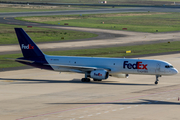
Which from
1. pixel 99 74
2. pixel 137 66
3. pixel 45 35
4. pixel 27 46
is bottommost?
pixel 99 74

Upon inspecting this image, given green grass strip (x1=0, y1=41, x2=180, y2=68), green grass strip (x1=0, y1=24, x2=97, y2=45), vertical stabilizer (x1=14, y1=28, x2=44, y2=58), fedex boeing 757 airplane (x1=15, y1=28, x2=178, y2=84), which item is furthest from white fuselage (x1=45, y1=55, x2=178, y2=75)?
green grass strip (x1=0, y1=24, x2=97, y2=45)

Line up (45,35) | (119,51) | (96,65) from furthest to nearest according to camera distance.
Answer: (45,35)
(119,51)
(96,65)

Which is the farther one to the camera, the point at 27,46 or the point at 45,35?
the point at 45,35

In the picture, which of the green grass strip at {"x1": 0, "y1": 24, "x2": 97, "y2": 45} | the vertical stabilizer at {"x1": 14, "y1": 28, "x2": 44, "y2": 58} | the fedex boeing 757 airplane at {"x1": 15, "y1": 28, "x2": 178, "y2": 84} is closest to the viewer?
the fedex boeing 757 airplane at {"x1": 15, "y1": 28, "x2": 178, "y2": 84}

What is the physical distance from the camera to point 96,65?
6041 cm

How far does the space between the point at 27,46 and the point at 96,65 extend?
45.5 ft

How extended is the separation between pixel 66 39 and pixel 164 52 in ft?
136

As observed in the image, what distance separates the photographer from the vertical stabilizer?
209ft

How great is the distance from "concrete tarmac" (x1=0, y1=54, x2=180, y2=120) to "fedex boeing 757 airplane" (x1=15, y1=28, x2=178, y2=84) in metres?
1.91

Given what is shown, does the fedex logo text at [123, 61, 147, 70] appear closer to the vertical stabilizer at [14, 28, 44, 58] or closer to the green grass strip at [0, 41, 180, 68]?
the vertical stabilizer at [14, 28, 44, 58]

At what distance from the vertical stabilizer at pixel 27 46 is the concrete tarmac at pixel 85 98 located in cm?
450

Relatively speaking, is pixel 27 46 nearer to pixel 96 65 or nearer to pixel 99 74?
pixel 96 65

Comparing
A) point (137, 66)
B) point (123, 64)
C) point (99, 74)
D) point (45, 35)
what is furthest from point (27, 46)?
point (45, 35)

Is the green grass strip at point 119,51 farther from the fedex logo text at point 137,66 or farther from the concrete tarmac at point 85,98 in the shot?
the fedex logo text at point 137,66
